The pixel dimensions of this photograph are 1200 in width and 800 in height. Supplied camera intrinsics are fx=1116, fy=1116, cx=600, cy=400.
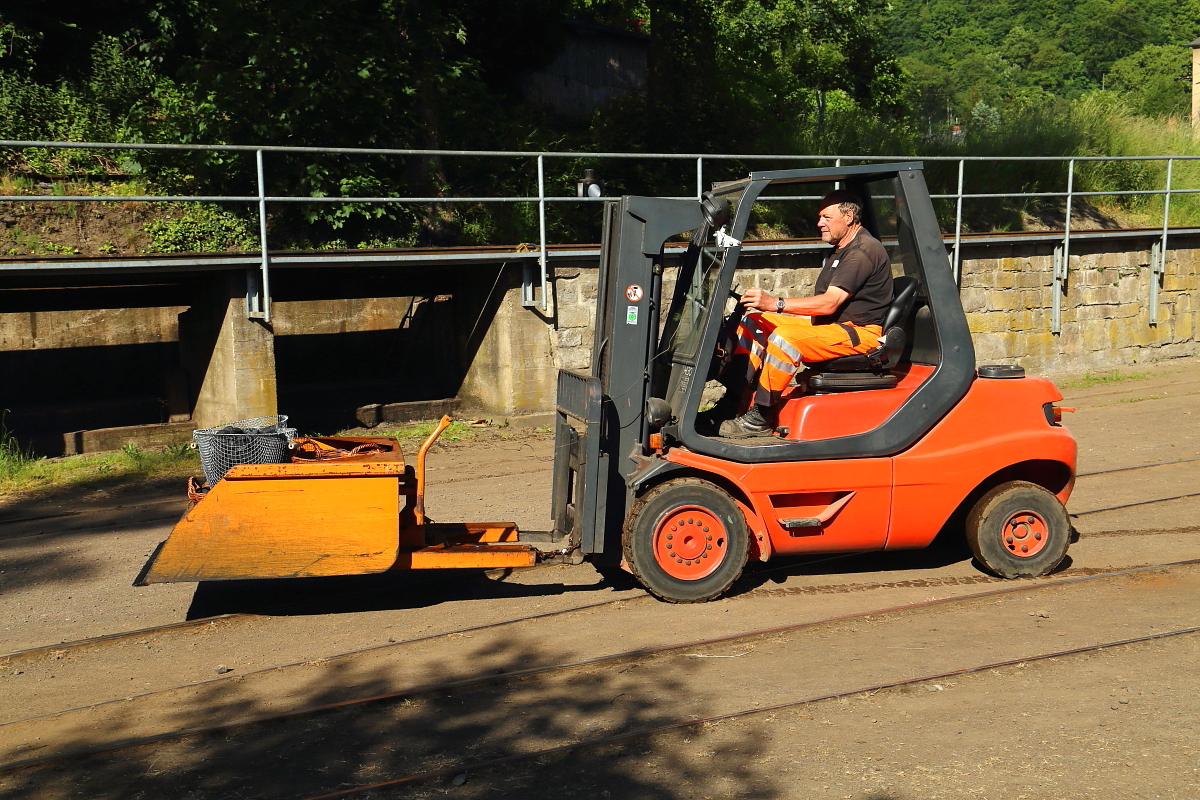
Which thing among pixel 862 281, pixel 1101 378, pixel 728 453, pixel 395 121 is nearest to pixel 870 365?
pixel 862 281

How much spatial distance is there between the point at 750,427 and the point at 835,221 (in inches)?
50.0

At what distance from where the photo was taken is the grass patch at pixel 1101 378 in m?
14.8

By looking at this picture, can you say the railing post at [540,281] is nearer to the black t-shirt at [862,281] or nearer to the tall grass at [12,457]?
the tall grass at [12,457]

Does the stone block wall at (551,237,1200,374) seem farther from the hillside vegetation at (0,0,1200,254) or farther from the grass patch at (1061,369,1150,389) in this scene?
the hillside vegetation at (0,0,1200,254)

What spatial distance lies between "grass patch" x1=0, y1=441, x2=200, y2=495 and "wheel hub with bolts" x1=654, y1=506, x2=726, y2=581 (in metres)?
6.03

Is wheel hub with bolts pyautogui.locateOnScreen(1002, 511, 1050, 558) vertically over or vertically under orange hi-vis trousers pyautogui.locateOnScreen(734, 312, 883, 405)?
under

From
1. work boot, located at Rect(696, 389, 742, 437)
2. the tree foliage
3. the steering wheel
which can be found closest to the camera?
the steering wheel

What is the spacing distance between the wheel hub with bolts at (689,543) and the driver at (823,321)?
21.5 inches

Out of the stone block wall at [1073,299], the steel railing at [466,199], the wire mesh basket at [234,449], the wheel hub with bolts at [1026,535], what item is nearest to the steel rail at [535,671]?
the wheel hub with bolts at [1026,535]

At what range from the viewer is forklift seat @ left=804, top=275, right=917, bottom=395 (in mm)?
6172

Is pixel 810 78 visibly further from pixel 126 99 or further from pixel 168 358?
pixel 168 358

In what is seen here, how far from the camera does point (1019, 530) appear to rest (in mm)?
6520

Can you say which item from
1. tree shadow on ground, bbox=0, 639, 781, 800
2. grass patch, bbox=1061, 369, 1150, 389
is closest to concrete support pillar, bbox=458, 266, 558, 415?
grass patch, bbox=1061, 369, 1150, 389

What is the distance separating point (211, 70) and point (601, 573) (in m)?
11.1
